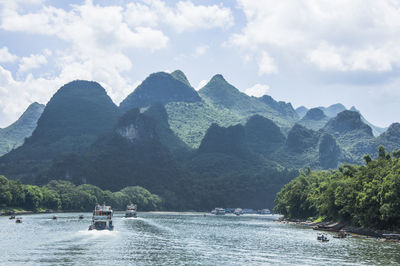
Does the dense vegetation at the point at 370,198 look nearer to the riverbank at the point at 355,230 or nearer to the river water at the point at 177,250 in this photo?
the riverbank at the point at 355,230

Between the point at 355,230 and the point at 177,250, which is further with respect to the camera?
the point at 355,230

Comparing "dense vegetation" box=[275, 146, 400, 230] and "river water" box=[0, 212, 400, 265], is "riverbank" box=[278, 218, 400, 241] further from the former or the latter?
"river water" box=[0, 212, 400, 265]

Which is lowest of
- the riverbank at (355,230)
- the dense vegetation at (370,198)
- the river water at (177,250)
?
the river water at (177,250)

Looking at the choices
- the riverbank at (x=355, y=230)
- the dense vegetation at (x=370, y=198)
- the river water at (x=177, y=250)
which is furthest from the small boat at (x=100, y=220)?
the dense vegetation at (x=370, y=198)

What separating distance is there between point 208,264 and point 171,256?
40.5ft

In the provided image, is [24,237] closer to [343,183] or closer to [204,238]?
[204,238]

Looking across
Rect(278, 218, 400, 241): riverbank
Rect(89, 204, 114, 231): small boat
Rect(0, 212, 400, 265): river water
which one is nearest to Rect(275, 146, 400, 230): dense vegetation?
Rect(278, 218, 400, 241): riverbank

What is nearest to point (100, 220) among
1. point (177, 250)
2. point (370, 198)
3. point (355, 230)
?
point (177, 250)

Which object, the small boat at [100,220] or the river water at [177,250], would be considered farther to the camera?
the small boat at [100,220]

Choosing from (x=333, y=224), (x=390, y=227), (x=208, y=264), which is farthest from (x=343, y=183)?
(x=208, y=264)

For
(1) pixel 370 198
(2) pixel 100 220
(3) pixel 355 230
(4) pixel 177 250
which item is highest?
(1) pixel 370 198

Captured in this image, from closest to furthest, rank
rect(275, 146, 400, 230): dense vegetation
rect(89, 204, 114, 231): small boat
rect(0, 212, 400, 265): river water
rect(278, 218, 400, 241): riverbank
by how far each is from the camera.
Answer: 1. rect(0, 212, 400, 265): river water
2. rect(275, 146, 400, 230): dense vegetation
3. rect(278, 218, 400, 241): riverbank
4. rect(89, 204, 114, 231): small boat

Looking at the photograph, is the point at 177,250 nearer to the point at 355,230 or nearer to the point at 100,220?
the point at 100,220

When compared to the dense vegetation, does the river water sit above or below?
below
